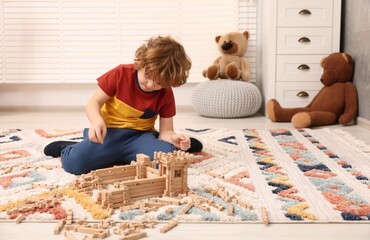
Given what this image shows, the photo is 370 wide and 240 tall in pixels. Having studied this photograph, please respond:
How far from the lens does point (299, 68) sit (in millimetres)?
2801

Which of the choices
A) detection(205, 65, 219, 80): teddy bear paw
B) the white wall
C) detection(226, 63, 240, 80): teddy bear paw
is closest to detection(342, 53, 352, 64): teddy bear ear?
detection(226, 63, 240, 80): teddy bear paw

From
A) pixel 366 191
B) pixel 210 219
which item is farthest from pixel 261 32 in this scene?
pixel 210 219

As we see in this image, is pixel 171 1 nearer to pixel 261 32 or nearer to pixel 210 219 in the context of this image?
pixel 261 32

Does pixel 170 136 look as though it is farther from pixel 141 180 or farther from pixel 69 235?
pixel 69 235

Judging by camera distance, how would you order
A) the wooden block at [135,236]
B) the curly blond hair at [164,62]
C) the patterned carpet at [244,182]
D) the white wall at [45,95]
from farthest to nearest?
the white wall at [45,95], the curly blond hair at [164,62], the patterned carpet at [244,182], the wooden block at [135,236]

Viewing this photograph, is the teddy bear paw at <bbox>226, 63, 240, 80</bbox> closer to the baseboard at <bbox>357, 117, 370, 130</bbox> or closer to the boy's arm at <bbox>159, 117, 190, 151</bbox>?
the baseboard at <bbox>357, 117, 370, 130</bbox>

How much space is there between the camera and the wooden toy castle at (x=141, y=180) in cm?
110

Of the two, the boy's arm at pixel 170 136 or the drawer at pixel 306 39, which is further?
the drawer at pixel 306 39

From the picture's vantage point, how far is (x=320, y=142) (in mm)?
1974

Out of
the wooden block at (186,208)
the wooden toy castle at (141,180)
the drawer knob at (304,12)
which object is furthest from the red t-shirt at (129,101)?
the drawer knob at (304,12)

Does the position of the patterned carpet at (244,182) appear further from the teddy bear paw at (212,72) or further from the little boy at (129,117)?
the teddy bear paw at (212,72)

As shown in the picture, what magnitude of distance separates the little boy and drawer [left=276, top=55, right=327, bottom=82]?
1.38 metres

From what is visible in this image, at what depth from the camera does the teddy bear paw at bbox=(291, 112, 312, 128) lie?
7.91ft

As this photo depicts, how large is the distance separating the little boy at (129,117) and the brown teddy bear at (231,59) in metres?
1.42
